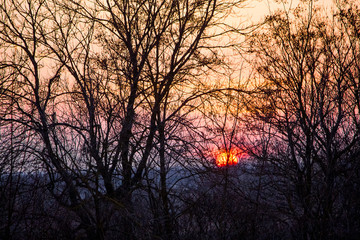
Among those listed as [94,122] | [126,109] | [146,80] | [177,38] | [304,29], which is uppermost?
[304,29]

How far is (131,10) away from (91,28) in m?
1.15

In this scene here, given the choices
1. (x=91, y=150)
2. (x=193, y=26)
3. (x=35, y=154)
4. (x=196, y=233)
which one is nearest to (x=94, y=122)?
(x=91, y=150)

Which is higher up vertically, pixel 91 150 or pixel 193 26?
pixel 193 26

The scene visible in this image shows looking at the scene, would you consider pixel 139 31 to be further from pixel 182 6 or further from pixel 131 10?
pixel 182 6

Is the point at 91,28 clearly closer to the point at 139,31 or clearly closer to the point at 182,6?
the point at 139,31

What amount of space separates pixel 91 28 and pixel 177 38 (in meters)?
2.28

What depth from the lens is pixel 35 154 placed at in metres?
6.63

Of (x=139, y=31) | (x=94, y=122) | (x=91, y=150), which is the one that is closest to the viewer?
(x=91, y=150)

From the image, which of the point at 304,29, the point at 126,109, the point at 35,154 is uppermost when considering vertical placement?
the point at 304,29

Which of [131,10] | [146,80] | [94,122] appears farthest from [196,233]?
[131,10]

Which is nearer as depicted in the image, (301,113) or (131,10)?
(131,10)

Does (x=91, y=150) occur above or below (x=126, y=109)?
below

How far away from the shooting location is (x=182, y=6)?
10227 millimetres

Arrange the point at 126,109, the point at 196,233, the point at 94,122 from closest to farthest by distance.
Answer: the point at 94,122 → the point at 126,109 → the point at 196,233
